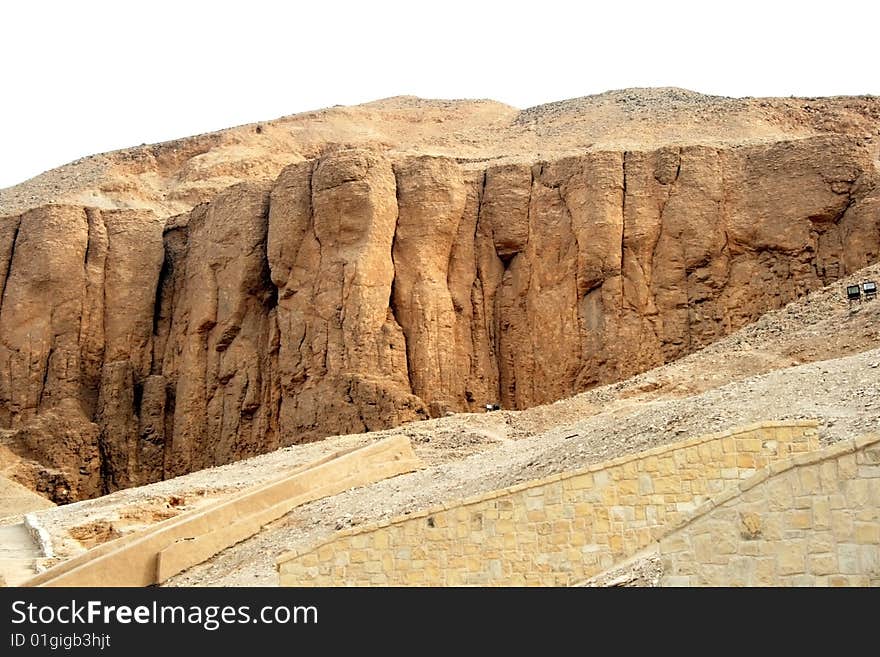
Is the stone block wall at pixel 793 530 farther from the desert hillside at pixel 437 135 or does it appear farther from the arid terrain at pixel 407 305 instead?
the desert hillside at pixel 437 135

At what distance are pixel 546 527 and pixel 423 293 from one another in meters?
18.1

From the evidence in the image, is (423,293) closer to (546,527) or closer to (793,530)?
(546,527)

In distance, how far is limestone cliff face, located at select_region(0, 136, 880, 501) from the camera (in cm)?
2992

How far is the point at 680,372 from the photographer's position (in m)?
25.1

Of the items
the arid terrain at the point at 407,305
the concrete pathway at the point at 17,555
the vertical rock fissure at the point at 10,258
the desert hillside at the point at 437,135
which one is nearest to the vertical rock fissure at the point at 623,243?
the arid terrain at the point at 407,305

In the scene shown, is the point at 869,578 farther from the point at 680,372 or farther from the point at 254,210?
the point at 254,210

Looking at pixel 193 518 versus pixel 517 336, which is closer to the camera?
pixel 193 518

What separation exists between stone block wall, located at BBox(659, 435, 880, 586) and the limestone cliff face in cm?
1922

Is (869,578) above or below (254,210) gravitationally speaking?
below

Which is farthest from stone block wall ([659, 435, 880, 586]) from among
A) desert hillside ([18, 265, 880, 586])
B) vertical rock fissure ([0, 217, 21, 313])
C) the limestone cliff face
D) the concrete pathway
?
vertical rock fissure ([0, 217, 21, 313])

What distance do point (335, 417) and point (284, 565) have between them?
16.0 meters

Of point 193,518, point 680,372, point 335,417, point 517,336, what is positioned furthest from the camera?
point 517,336

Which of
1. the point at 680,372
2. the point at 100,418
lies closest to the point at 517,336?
the point at 680,372

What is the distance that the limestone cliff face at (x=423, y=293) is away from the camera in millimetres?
29922
